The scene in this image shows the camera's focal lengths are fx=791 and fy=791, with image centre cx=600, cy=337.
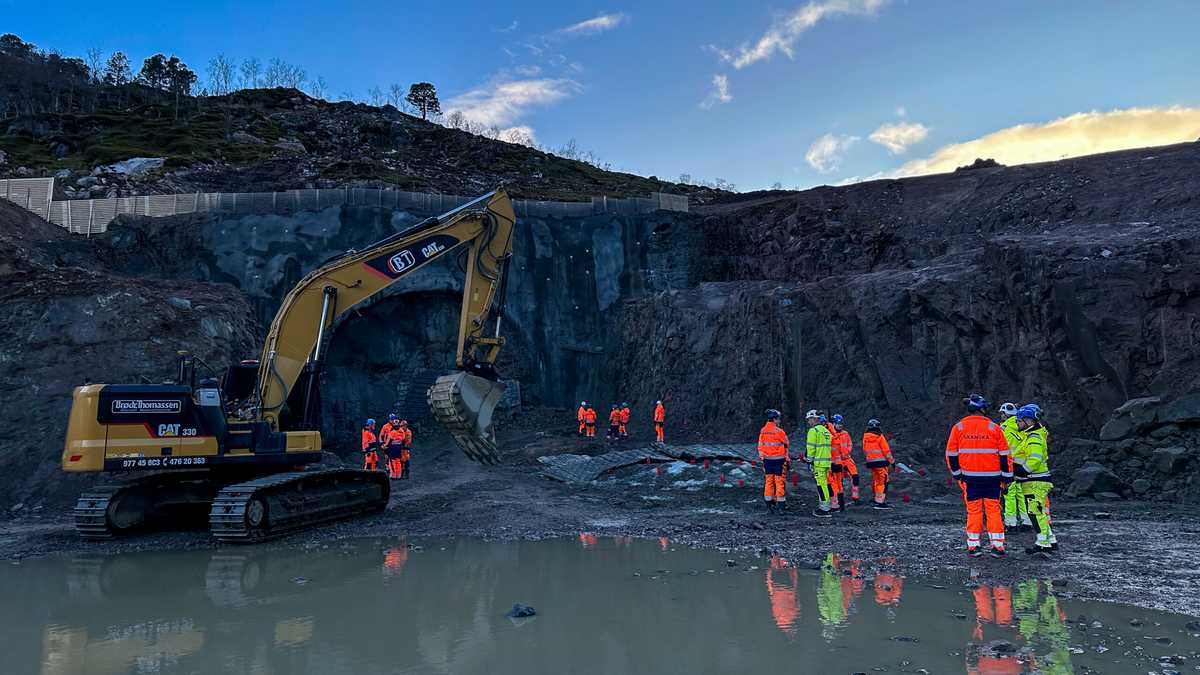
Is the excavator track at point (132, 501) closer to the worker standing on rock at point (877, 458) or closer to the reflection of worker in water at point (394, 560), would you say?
the reflection of worker in water at point (394, 560)

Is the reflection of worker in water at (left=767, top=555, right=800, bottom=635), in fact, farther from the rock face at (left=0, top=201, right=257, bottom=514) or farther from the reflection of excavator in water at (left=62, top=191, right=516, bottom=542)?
the rock face at (left=0, top=201, right=257, bottom=514)

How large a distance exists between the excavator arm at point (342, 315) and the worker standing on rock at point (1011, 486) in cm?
711

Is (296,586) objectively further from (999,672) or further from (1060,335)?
(1060,335)

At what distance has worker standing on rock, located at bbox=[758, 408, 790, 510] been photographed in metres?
11.9

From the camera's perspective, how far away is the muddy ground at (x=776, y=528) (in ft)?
24.6

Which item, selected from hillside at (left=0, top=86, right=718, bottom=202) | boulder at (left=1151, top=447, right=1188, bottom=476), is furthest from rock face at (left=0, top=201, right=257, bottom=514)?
boulder at (left=1151, top=447, right=1188, bottom=476)

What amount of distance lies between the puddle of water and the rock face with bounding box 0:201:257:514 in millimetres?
7780

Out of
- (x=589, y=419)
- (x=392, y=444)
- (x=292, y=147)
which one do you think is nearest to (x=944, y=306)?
(x=589, y=419)

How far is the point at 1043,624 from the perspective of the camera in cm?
574

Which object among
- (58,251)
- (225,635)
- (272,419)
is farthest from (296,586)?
(58,251)

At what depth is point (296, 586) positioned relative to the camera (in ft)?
26.3

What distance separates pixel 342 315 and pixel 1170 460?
13154 mm

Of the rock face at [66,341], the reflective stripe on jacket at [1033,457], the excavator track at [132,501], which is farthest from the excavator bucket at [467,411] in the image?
the rock face at [66,341]

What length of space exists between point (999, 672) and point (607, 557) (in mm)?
4896
